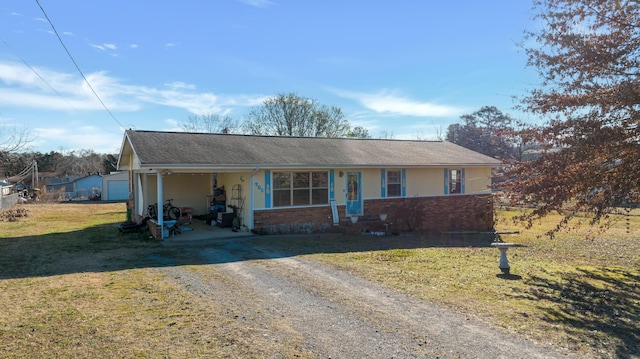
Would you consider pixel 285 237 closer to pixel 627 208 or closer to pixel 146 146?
pixel 146 146

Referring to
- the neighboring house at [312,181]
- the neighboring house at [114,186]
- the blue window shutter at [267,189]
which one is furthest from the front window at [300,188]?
the neighboring house at [114,186]

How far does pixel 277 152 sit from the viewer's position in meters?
15.2

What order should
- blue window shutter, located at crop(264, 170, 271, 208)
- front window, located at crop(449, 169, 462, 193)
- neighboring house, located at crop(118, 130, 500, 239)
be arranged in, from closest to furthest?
1. neighboring house, located at crop(118, 130, 500, 239)
2. blue window shutter, located at crop(264, 170, 271, 208)
3. front window, located at crop(449, 169, 462, 193)

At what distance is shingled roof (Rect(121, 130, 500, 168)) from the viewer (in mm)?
12789

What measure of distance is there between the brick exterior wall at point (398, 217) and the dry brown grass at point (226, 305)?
1317 millimetres

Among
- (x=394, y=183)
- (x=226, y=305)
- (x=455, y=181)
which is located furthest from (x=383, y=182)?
(x=226, y=305)

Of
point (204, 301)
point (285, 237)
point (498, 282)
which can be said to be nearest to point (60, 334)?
point (204, 301)

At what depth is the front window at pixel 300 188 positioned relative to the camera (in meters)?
14.3

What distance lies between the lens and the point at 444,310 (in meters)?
5.79

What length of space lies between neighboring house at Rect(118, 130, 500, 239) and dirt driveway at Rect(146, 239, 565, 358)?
206 inches

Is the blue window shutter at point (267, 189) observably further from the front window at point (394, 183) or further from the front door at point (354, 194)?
the front window at point (394, 183)

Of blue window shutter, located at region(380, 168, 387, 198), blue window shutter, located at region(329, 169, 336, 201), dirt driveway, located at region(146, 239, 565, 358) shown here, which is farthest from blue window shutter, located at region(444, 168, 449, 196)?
dirt driveway, located at region(146, 239, 565, 358)

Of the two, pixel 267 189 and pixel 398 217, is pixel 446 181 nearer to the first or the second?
pixel 398 217

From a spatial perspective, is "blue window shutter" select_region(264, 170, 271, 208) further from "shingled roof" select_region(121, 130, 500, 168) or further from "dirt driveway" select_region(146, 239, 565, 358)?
"dirt driveway" select_region(146, 239, 565, 358)
